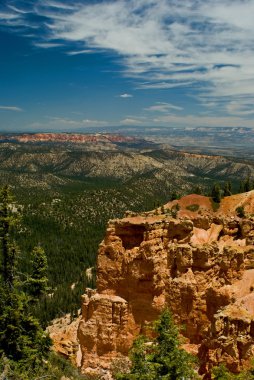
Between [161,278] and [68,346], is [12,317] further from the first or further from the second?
[68,346]

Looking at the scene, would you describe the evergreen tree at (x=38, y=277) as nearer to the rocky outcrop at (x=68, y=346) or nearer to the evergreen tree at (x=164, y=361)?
the rocky outcrop at (x=68, y=346)

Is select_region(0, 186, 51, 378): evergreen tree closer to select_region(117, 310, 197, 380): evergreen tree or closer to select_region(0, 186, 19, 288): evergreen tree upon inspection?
select_region(0, 186, 19, 288): evergreen tree

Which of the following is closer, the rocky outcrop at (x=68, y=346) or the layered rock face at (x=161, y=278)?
the layered rock face at (x=161, y=278)

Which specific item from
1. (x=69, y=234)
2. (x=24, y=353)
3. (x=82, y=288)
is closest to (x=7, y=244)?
(x=24, y=353)

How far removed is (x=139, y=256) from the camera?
3938cm

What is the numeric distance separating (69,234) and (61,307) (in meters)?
67.3

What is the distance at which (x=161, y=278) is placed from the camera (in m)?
38.0

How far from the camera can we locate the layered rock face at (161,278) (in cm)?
3569

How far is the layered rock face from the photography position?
35688 mm

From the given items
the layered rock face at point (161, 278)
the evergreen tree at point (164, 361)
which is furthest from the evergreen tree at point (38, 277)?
the evergreen tree at point (164, 361)

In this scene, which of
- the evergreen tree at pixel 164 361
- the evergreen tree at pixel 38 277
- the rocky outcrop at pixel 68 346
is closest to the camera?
the evergreen tree at pixel 164 361

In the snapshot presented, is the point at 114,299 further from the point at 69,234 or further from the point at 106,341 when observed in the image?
the point at 69,234

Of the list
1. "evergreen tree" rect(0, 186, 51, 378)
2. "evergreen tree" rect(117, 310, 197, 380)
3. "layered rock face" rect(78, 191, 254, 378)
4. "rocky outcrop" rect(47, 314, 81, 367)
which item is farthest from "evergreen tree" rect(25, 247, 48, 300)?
"evergreen tree" rect(117, 310, 197, 380)

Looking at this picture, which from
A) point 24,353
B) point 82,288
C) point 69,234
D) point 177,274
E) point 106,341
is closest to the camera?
point 24,353
